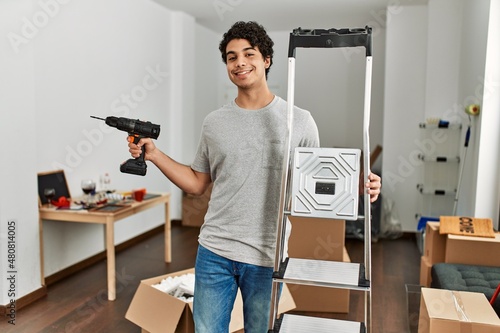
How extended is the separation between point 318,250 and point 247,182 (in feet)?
5.59

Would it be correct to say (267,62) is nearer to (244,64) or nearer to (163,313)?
(244,64)

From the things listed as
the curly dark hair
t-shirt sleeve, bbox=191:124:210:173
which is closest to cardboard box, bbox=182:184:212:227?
t-shirt sleeve, bbox=191:124:210:173

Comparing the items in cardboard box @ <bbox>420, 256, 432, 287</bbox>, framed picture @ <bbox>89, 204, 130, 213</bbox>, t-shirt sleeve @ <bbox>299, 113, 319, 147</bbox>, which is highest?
t-shirt sleeve @ <bbox>299, 113, 319, 147</bbox>

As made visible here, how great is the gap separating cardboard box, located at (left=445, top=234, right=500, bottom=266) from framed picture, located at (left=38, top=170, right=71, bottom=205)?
281cm

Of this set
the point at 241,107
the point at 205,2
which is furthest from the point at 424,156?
the point at 241,107

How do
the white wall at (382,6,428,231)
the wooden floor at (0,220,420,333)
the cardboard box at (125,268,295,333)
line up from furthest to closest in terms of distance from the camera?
the white wall at (382,6,428,231) → the wooden floor at (0,220,420,333) → the cardboard box at (125,268,295,333)

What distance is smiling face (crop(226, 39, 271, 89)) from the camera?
5.12 ft

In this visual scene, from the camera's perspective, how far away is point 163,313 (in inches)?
A: 97.1

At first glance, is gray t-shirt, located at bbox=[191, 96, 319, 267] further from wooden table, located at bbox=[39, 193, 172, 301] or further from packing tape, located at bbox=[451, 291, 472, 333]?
wooden table, located at bbox=[39, 193, 172, 301]

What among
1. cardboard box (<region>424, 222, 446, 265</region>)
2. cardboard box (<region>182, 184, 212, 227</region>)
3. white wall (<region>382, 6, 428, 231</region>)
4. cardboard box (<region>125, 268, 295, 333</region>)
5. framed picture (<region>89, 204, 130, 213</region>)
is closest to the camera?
cardboard box (<region>125, 268, 295, 333</region>)

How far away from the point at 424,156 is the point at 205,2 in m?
2.80

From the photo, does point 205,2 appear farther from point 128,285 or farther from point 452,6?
point 128,285

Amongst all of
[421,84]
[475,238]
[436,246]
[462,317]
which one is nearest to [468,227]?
[475,238]

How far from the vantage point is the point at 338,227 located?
10.2ft
